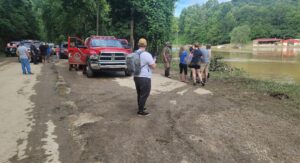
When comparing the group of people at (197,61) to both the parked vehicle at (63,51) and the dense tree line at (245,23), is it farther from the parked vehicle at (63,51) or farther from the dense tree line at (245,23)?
the dense tree line at (245,23)

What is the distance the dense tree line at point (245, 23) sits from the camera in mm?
124169

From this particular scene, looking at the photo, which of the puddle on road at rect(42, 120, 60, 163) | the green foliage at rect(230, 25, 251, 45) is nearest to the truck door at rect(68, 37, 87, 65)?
the puddle on road at rect(42, 120, 60, 163)

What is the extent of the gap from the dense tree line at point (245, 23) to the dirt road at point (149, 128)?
117966 millimetres

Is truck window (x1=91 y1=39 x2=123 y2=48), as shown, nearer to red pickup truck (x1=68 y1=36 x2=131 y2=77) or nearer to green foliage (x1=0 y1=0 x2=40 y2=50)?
Result: red pickup truck (x1=68 y1=36 x2=131 y2=77)

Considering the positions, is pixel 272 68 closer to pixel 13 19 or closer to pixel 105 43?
pixel 105 43

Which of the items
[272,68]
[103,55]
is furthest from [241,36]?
[103,55]

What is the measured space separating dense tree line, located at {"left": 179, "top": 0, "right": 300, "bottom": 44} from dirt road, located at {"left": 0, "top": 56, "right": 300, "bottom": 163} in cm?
11797

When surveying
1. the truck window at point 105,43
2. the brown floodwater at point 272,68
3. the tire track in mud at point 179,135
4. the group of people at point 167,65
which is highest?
the truck window at point 105,43

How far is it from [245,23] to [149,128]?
459 ft

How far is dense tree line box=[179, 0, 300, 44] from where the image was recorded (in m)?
124

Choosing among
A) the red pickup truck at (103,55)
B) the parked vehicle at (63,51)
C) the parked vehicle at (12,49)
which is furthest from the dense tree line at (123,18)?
the red pickup truck at (103,55)

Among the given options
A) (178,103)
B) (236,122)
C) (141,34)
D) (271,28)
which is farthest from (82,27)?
(271,28)

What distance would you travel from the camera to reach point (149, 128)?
6246mm

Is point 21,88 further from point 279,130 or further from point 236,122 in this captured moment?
point 279,130
